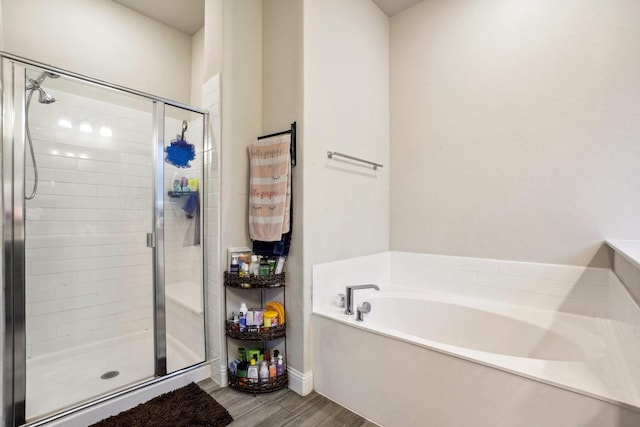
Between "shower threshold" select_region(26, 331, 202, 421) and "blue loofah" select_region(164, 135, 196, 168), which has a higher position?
"blue loofah" select_region(164, 135, 196, 168)

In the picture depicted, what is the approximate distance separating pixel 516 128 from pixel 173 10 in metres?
3.08

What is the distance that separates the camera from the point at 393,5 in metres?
2.49

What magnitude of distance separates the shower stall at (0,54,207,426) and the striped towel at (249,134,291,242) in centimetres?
40

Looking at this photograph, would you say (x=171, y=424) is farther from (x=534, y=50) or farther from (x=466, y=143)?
(x=534, y=50)

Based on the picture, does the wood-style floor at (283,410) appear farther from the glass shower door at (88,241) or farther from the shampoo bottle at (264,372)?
the glass shower door at (88,241)

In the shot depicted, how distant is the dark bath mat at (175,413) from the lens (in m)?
1.53

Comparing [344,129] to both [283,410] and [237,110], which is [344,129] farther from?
[283,410]

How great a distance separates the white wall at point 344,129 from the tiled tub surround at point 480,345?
211 mm

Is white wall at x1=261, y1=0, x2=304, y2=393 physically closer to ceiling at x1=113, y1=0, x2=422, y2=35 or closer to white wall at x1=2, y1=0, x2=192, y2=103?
ceiling at x1=113, y1=0, x2=422, y2=35

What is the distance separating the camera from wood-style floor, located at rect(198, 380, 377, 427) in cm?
157

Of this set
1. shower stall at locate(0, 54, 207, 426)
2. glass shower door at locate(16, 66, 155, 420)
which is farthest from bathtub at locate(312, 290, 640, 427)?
glass shower door at locate(16, 66, 155, 420)

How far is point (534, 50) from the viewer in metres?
1.91

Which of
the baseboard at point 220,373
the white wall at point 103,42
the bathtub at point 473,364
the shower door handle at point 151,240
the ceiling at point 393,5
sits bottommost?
the baseboard at point 220,373

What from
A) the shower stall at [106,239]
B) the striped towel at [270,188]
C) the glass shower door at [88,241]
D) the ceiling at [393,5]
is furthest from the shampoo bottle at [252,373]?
the ceiling at [393,5]
